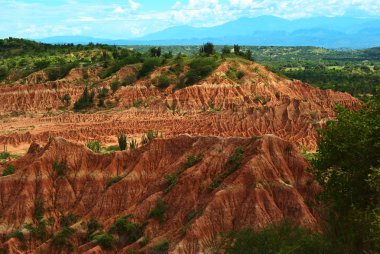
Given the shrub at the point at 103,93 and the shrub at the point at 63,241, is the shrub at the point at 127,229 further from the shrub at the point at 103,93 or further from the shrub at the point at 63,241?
the shrub at the point at 103,93

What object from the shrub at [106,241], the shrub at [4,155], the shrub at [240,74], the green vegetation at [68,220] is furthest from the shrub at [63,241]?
the shrub at [240,74]

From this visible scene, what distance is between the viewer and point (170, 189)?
27.9 metres

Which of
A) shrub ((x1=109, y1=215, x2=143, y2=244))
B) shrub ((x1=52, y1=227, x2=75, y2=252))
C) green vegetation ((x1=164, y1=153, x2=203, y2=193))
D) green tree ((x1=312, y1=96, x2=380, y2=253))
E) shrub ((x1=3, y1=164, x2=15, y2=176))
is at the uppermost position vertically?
green tree ((x1=312, y1=96, x2=380, y2=253))

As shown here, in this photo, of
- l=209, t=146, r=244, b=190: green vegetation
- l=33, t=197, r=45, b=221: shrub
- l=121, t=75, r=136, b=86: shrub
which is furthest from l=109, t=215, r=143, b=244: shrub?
l=121, t=75, r=136, b=86: shrub

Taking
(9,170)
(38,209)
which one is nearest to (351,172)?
(38,209)

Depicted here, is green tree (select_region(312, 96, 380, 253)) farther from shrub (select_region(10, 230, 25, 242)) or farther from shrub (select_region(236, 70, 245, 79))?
shrub (select_region(236, 70, 245, 79))

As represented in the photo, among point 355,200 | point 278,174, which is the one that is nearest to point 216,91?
point 278,174

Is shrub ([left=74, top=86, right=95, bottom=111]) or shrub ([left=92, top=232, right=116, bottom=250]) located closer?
shrub ([left=92, top=232, right=116, bottom=250])

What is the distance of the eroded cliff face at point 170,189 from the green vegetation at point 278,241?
3.52 ft

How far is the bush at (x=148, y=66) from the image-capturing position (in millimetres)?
78250

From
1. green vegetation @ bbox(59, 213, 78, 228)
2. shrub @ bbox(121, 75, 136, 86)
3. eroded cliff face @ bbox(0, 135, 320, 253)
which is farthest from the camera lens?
shrub @ bbox(121, 75, 136, 86)

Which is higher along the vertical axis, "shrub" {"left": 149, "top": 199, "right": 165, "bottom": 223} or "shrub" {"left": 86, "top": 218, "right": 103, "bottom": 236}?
"shrub" {"left": 149, "top": 199, "right": 165, "bottom": 223}

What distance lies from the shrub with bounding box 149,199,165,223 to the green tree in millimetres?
8532

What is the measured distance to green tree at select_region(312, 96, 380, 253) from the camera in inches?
805
